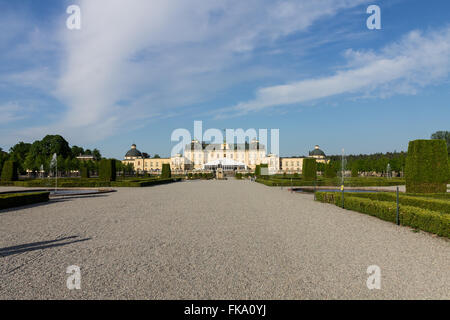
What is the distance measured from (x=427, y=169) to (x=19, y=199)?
611 inches

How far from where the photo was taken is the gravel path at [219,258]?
3.64 metres

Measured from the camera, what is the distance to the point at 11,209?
36.8ft

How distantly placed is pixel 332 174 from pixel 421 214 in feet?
87.8

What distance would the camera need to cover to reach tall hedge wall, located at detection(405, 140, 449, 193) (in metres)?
13.0

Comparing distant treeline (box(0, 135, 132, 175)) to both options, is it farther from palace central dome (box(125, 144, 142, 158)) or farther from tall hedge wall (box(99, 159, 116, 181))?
palace central dome (box(125, 144, 142, 158))

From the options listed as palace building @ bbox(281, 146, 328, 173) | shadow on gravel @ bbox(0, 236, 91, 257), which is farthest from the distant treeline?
palace building @ bbox(281, 146, 328, 173)

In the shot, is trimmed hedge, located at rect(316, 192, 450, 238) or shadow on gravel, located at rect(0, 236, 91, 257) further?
trimmed hedge, located at rect(316, 192, 450, 238)

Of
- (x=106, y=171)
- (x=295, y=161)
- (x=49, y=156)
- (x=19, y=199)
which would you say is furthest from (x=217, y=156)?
(x=19, y=199)

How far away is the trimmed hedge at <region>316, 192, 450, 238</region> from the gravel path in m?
0.25

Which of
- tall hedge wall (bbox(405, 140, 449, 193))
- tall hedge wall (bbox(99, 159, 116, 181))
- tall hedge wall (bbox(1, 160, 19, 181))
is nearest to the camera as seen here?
tall hedge wall (bbox(405, 140, 449, 193))

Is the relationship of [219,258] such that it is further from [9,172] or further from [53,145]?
[53,145]

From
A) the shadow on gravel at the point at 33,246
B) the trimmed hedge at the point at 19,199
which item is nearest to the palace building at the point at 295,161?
the trimmed hedge at the point at 19,199

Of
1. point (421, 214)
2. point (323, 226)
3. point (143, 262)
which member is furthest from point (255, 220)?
point (143, 262)

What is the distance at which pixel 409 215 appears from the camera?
7641 millimetres
